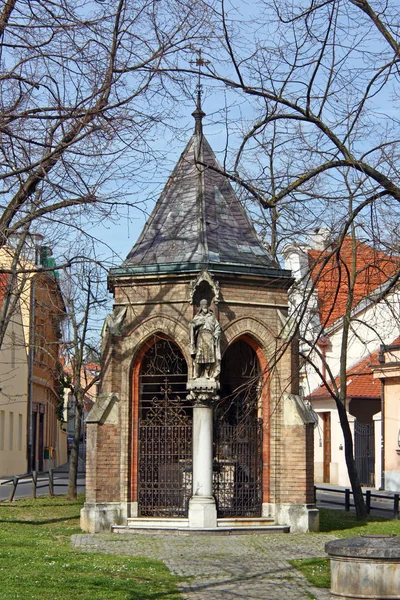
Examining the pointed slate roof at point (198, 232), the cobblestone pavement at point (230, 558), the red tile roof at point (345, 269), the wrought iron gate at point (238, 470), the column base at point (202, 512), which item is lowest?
the cobblestone pavement at point (230, 558)

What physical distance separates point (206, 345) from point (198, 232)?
248cm

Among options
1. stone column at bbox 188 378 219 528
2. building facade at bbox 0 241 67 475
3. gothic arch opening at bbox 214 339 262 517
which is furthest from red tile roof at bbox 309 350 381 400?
Result: stone column at bbox 188 378 219 528

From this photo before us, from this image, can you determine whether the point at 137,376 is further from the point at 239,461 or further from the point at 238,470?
the point at 238,470

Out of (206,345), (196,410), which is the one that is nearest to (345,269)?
(206,345)

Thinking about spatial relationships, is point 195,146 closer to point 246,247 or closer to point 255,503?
point 246,247

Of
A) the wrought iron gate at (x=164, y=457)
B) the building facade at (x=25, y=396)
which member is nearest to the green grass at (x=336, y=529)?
the wrought iron gate at (x=164, y=457)

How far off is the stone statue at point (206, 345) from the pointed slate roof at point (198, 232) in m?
1.01

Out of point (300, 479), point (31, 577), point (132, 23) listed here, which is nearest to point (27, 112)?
point (132, 23)

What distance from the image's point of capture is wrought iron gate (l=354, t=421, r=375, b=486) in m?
36.8

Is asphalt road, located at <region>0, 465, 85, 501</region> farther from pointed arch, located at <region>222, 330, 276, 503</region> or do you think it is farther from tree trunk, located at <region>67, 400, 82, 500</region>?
pointed arch, located at <region>222, 330, 276, 503</region>

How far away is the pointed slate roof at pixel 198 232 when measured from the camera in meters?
19.0

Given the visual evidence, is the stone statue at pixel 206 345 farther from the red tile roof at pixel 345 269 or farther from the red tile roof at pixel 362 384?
the red tile roof at pixel 362 384

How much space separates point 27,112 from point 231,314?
805cm

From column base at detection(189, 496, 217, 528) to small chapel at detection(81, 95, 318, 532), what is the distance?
17 millimetres
